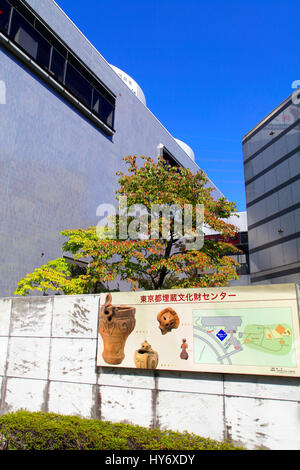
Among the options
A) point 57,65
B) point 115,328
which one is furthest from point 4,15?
point 115,328

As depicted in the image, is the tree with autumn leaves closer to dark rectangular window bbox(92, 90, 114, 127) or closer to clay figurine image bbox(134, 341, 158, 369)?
clay figurine image bbox(134, 341, 158, 369)

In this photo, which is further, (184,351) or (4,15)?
(4,15)

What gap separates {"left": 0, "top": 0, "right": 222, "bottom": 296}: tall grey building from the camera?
16.1 meters

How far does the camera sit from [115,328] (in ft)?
26.6

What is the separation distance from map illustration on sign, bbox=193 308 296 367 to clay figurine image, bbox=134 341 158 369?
957mm

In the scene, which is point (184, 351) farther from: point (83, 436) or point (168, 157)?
point (168, 157)

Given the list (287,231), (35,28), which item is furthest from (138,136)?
(287,231)

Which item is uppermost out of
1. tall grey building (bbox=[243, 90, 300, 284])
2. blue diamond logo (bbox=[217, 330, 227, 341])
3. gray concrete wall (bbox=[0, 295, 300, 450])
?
tall grey building (bbox=[243, 90, 300, 284])

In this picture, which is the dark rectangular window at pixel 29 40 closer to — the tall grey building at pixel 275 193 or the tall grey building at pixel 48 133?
the tall grey building at pixel 48 133

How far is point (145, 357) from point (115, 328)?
3.33ft

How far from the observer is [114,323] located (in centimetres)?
812

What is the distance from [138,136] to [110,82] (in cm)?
501

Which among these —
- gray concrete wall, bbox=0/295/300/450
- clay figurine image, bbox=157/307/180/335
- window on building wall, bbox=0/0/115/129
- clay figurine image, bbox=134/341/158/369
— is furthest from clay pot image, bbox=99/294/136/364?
window on building wall, bbox=0/0/115/129

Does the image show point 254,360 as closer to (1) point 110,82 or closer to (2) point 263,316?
(2) point 263,316
